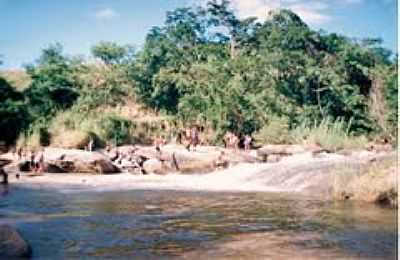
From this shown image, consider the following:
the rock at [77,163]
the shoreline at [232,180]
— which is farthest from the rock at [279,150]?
the rock at [77,163]

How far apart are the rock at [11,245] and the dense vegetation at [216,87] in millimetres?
13335

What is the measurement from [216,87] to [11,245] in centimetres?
1829

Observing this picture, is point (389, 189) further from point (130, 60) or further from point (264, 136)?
point (130, 60)

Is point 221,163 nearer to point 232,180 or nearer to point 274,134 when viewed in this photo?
point 232,180

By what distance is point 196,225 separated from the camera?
25.7 ft

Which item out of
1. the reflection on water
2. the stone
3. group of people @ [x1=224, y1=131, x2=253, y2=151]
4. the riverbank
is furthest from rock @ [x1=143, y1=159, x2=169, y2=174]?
the reflection on water

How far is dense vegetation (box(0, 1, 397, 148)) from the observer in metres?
21.8

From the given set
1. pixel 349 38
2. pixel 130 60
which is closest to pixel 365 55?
pixel 349 38

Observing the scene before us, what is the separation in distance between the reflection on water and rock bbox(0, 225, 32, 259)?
0.15 metres

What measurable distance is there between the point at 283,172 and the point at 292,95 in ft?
40.3

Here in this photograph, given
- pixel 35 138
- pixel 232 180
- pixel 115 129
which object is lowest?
pixel 232 180

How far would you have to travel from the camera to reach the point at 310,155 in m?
16.7

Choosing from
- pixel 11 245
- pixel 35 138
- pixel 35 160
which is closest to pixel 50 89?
pixel 35 138

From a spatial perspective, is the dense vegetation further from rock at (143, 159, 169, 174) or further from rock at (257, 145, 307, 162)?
rock at (143, 159, 169, 174)
